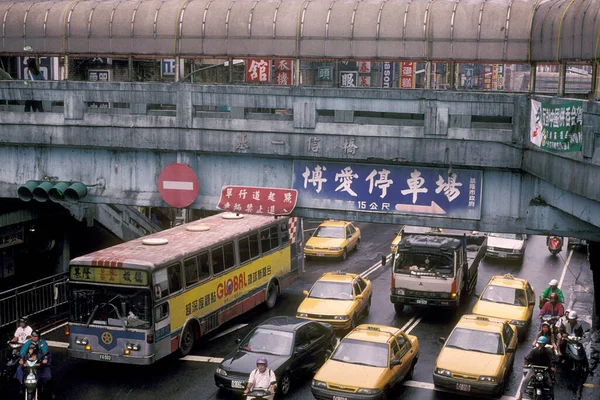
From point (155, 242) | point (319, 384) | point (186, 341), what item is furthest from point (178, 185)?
point (319, 384)

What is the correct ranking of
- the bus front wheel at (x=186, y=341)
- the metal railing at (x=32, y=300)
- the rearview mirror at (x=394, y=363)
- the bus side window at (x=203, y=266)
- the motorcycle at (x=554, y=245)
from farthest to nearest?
the motorcycle at (x=554, y=245), the metal railing at (x=32, y=300), the bus side window at (x=203, y=266), the bus front wheel at (x=186, y=341), the rearview mirror at (x=394, y=363)

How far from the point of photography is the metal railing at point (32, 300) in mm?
25016

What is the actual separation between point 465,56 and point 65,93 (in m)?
Result: 9.72

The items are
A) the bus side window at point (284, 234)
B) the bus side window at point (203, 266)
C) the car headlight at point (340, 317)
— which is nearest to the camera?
the bus side window at point (203, 266)

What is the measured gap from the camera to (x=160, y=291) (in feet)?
69.0

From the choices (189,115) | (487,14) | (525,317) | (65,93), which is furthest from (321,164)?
(525,317)

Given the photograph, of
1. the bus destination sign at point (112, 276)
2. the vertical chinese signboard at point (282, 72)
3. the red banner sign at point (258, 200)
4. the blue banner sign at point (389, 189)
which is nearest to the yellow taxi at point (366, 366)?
the blue banner sign at point (389, 189)

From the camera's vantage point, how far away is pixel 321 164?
1912cm

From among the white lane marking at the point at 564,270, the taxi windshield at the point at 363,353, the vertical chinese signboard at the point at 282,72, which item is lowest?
the white lane marking at the point at 564,270

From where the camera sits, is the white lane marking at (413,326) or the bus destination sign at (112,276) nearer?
the bus destination sign at (112,276)

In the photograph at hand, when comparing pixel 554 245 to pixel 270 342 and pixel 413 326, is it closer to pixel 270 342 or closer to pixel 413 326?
pixel 413 326

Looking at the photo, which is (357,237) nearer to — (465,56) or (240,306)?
(240,306)

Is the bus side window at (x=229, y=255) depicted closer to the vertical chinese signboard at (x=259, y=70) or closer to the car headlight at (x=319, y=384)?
the car headlight at (x=319, y=384)

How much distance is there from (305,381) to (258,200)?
469 centimetres
